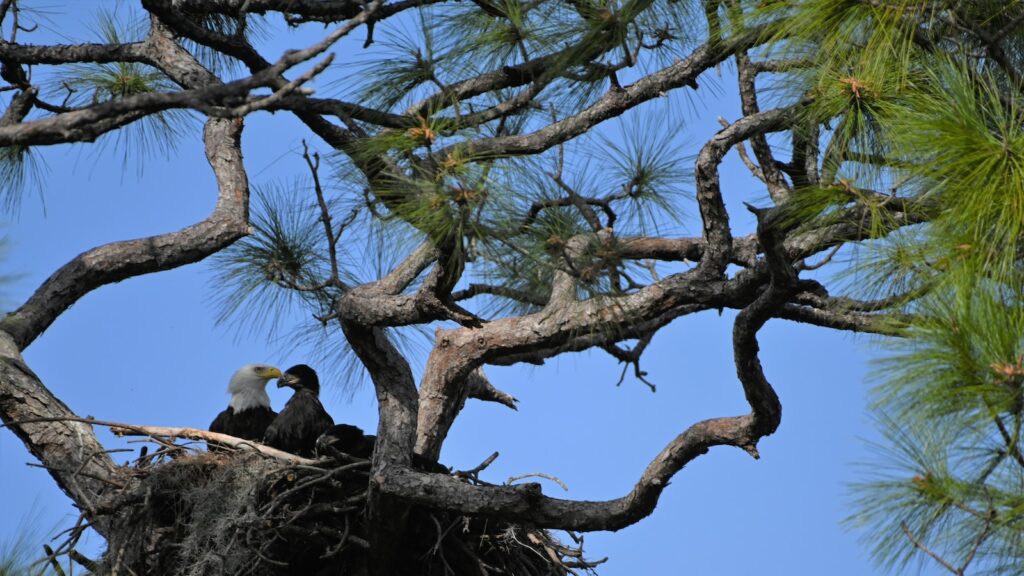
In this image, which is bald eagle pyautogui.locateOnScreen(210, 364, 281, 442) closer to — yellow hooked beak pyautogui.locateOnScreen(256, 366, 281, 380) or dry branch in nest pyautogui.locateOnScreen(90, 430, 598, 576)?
yellow hooked beak pyautogui.locateOnScreen(256, 366, 281, 380)

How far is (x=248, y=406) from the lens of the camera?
5703 millimetres

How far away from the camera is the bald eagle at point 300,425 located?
4.74 meters

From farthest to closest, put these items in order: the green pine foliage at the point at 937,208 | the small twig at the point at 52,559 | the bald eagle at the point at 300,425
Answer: the bald eagle at the point at 300,425 < the small twig at the point at 52,559 < the green pine foliage at the point at 937,208

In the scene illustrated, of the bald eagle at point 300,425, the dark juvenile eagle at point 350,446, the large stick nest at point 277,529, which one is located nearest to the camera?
the large stick nest at point 277,529

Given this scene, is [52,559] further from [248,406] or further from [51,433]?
[248,406]

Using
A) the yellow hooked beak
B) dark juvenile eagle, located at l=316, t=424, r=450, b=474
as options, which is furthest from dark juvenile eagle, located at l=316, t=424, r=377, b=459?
the yellow hooked beak

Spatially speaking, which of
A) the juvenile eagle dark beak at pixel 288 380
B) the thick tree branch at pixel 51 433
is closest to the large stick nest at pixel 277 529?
the thick tree branch at pixel 51 433

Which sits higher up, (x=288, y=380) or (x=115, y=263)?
(x=288, y=380)

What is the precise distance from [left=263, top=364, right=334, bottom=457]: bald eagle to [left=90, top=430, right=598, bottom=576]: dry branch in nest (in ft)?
1.47

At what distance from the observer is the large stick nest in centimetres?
395

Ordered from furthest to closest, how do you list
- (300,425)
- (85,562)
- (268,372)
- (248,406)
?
(268,372), (248,406), (300,425), (85,562)

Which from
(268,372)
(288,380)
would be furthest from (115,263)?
(268,372)

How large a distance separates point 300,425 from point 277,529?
876 millimetres

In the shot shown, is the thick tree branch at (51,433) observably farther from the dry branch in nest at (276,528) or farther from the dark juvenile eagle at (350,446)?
the dark juvenile eagle at (350,446)
